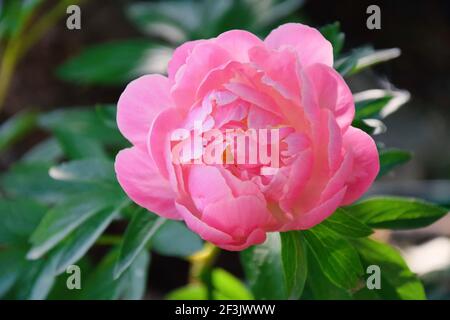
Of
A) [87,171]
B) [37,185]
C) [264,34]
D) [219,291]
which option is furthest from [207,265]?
[264,34]

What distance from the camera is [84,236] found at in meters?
0.74

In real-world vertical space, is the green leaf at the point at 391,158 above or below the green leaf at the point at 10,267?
above

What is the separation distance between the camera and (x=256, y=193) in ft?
1.79

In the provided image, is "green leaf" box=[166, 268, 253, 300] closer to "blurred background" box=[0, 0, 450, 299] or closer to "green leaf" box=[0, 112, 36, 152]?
"blurred background" box=[0, 0, 450, 299]

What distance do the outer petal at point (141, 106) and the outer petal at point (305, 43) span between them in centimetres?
9

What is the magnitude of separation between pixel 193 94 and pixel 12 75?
3.44ft

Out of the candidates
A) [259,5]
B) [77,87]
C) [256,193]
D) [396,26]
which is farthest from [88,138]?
[396,26]

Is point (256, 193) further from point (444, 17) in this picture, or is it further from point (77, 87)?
point (444, 17)

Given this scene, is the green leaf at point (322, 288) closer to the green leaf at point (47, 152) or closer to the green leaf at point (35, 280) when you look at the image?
the green leaf at point (35, 280)

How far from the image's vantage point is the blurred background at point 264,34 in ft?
4.15

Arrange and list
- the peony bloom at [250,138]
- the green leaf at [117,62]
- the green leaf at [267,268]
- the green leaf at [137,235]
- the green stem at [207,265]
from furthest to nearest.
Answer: the green leaf at [117,62], the green stem at [207,265], the green leaf at [267,268], the green leaf at [137,235], the peony bloom at [250,138]

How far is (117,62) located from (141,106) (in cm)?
70

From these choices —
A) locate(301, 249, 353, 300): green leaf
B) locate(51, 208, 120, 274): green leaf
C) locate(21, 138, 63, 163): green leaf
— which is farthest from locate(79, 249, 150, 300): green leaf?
locate(21, 138, 63, 163): green leaf

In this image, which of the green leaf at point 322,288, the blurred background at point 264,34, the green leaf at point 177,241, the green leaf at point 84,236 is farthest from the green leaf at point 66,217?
the blurred background at point 264,34
